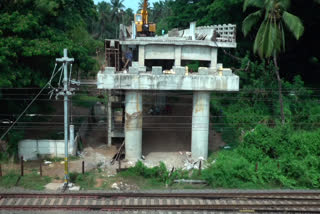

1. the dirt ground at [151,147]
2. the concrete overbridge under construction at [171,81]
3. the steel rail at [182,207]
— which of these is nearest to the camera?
the steel rail at [182,207]

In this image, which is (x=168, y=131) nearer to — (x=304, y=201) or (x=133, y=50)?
(x=133, y=50)

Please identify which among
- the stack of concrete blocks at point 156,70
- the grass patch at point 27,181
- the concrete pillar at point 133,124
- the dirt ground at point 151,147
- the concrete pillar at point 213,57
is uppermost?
the concrete pillar at point 213,57

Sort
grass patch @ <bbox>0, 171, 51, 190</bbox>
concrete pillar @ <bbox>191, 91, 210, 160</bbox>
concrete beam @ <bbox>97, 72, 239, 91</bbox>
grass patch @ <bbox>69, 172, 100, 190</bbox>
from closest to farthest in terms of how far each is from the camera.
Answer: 1. grass patch @ <bbox>0, 171, 51, 190</bbox>
2. grass patch @ <bbox>69, 172, 100, 190</bbox>
3. concrete beam @ <bbox>97, 72, 239, 91</bbox>
4. concrete pillar @ <bbox>191, 91, 210, 160</bbox>

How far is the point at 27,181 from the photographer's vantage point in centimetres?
1867

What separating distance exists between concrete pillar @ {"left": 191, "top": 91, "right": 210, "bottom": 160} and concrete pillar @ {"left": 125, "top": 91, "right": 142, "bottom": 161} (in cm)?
374

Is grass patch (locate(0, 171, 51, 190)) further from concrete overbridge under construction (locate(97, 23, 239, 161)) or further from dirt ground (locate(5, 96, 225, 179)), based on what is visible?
concrete overbridge under construction (locate(97, 23, 239, 161))

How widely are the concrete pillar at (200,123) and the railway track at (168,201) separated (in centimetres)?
613

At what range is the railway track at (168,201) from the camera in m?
15.6

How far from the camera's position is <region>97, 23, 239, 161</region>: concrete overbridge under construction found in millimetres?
21391

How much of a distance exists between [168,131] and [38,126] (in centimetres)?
1069

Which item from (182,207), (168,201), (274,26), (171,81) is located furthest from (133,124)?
(274,26)

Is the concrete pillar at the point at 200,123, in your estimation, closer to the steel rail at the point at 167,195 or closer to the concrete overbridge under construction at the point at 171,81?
the concrete overbridge under construction at the point at 171,81

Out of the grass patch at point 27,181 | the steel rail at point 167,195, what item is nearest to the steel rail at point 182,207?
the steel rail at point 167,195

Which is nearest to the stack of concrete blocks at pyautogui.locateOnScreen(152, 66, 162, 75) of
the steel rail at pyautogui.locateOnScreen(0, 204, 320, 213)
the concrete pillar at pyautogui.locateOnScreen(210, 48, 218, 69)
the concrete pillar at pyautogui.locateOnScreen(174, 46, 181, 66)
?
the concrete pillar at pyautogui.locateOnScreen(174, 46, 181, 66)
